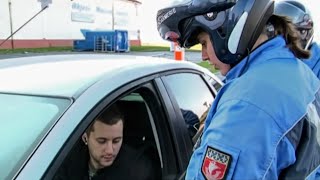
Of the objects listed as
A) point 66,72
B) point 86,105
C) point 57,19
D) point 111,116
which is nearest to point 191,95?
point 111,116

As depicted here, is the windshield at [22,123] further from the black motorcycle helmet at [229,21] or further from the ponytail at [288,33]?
the ponytail at [288,33]

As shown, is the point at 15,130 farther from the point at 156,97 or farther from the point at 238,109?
the point at 238,109

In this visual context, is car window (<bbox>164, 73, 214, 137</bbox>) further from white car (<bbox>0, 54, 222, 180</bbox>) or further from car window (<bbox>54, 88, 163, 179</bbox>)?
car window (<bbox>54, 88, 163, 179</bbox>)

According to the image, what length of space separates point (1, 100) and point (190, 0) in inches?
38.7

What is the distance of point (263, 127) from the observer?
1.28m

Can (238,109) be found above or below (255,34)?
below

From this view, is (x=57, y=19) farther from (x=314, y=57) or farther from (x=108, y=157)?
(x=108, y=157)

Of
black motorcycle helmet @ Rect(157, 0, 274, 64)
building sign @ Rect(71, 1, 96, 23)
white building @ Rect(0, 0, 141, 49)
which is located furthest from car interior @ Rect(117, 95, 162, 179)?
building sign @ Rect(71, 1, 96, 23)

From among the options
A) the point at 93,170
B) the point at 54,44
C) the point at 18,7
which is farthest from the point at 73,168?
the point at 54,44

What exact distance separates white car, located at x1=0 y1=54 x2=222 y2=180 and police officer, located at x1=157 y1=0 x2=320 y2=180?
50 centimetres

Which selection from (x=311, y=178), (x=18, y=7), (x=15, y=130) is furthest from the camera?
(x=18, y=7)

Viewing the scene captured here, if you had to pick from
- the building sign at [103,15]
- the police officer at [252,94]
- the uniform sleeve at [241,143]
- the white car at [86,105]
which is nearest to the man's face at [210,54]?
the police officer at [252,94]

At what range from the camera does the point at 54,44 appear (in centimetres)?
2955

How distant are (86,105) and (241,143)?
80cm
